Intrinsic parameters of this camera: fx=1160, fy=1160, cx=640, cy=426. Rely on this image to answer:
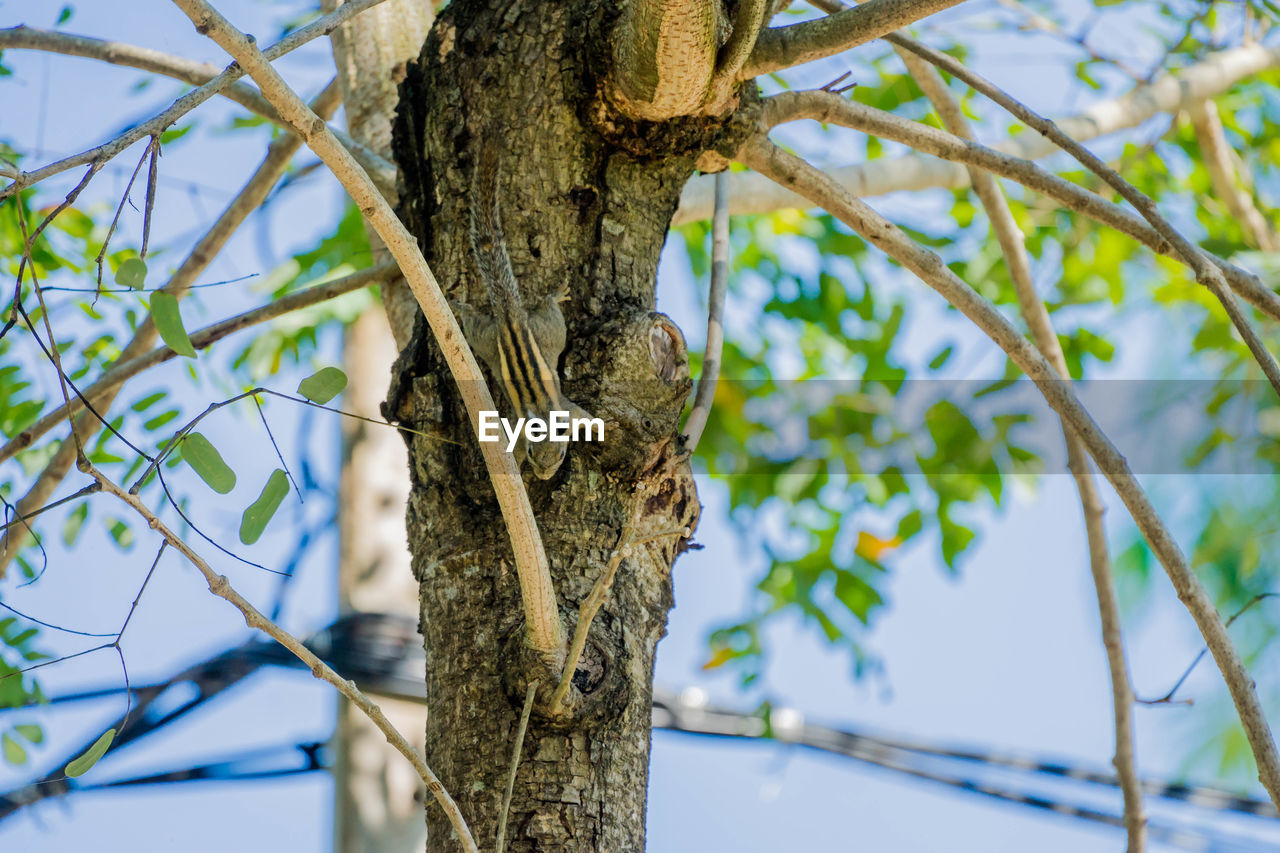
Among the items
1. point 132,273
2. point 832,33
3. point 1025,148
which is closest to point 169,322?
point 132,273

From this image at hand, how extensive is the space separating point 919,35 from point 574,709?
11.9ft

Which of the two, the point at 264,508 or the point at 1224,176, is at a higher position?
the point at 1224,176

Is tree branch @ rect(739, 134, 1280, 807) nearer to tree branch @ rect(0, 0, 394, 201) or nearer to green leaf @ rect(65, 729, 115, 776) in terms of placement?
tree branch @ rect(0, 0, 394, 201)

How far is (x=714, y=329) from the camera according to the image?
2010 millimetres

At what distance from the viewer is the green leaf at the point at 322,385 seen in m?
1.51

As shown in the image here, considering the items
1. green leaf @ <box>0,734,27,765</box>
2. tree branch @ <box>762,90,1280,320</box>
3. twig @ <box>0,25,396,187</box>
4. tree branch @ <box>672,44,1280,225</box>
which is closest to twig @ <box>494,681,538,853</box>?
tree branch @ <box>762,90,1280,320</box>

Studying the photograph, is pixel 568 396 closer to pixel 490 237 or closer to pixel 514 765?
pixel 490 237

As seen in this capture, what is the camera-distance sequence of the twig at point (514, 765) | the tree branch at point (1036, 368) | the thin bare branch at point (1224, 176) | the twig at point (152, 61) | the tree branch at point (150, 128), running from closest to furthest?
the tree branch at point (150, 128)
the twig at point (514, 765)
the tree branch at point (1036, 368)
the twig at point (152, 61)
the thin bare branch at point (1224, 176)

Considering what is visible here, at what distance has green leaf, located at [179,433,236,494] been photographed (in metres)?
1.42

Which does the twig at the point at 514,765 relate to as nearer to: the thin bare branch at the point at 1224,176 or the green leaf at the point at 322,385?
the green leaf at the point at 322,385

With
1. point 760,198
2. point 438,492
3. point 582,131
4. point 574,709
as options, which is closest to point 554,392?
point 438,492

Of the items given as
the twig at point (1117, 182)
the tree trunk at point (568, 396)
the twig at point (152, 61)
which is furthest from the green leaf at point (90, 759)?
the twig at point (1117, 182)

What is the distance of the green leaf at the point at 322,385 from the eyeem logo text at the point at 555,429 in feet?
0.73

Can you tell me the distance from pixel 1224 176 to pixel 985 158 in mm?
3459
